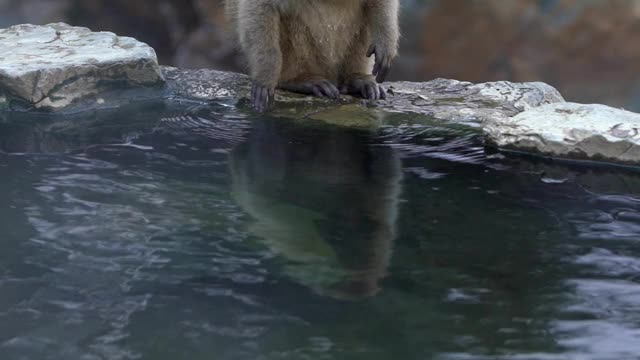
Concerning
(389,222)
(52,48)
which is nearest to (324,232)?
(389,222)

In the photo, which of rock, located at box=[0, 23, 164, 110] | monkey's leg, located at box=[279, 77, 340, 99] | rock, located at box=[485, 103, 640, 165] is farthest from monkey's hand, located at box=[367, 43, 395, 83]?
rock, located at box=[0, 23, 164, 110]

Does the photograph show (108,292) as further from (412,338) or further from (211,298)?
(412,338)

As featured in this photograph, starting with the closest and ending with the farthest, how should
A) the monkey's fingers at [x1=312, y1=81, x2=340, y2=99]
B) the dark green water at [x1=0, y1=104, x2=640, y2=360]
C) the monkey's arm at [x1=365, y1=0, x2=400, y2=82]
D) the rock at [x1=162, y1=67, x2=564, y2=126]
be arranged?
the dark green water at [x1=0, y1=104, x2=640, y2=360] → the rock at [x1=162, y1=67, x2=564, y2=126] → the monkey's fingers at [x1=312, y1=81, x2=340, y2=99] → the monkey's arm at [x1=365, y1=0, x2=400, y2=82]

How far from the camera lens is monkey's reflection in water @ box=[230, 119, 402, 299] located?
3.33m

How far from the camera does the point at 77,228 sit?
11.9 ft

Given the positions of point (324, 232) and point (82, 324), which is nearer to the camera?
point (82, 324)

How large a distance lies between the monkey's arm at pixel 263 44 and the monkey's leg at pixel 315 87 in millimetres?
178

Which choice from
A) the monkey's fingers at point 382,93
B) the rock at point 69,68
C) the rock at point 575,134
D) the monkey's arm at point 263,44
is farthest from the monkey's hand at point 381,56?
the rock at point 69,68

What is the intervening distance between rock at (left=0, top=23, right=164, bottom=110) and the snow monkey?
67 centimetres

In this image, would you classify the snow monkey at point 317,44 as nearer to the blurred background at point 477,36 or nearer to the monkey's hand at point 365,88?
the monkey's hand at point 365,88

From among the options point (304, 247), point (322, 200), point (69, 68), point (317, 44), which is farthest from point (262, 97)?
point (304, 247)

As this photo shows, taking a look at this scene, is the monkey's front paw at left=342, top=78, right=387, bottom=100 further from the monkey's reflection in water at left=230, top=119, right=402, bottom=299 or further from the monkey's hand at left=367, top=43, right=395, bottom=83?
the monkey's reflection in water at left=230, top=119, right=402, bottom=299

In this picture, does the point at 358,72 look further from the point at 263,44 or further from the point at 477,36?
the point at 477,36

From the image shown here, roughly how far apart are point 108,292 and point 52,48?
3.37m
